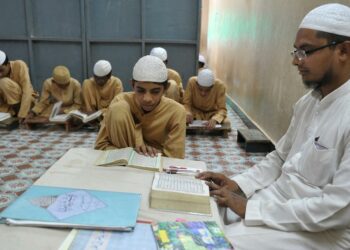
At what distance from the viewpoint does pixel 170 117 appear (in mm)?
2361

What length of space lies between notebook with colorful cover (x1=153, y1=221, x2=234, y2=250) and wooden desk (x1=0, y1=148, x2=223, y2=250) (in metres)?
0.07

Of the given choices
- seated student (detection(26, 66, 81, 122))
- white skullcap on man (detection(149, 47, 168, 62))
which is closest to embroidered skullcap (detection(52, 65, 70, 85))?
seated student (detection(26, 66, 81, 122))

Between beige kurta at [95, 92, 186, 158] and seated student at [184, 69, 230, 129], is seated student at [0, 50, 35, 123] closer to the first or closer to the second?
seated student at [184, 69, 230, 129]

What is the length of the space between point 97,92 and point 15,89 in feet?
4.16

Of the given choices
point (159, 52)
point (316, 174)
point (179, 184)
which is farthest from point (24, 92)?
point (316, 174)

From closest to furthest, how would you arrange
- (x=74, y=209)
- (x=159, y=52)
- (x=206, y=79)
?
1. (x=74, y=209)
2. (x=206, y=79)
3. (x=159, y=52)

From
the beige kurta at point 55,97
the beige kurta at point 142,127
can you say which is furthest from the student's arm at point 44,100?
the beige kurta at point 142,127

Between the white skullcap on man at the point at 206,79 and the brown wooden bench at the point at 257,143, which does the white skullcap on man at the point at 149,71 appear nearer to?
the brown wooden bench at the point at 257,143

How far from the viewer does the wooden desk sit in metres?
1.03

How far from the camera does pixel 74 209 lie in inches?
46.3

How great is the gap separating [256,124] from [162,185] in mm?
4209

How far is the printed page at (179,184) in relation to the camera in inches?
53.4

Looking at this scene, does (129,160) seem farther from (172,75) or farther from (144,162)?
(172,75)

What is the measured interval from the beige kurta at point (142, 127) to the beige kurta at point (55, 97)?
128 inches
